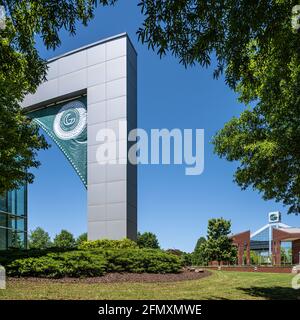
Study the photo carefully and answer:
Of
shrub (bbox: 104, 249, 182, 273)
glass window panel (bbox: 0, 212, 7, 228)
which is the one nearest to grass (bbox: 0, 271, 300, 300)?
shrub (bbox: 104, 249, 182, 273)

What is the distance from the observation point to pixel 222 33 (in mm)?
5680

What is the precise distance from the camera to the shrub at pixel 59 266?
43.7 ft

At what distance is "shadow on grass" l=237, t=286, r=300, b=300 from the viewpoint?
11.3m

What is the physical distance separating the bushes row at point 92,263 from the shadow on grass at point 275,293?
4.68 m

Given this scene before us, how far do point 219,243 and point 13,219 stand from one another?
22864 millimetres

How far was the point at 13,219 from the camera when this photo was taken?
1192 inches

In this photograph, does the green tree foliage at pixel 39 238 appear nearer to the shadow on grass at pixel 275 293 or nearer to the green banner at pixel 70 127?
the green banner at pixel 70 127

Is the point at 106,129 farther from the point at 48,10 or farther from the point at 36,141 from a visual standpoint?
the point at 48,10

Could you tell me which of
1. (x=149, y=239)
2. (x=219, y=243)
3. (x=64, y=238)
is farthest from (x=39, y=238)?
(x=219, y=243)

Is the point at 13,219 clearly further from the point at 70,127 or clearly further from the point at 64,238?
the point at 64,238

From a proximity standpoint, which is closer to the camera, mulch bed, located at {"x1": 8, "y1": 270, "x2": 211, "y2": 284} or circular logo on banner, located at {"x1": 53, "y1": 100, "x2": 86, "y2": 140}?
mulch bed, located at {"x1": 8, "y1": 270, "x2": 211, "y2": 284}

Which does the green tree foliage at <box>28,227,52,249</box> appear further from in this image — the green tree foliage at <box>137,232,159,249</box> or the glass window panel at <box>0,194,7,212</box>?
the glass window panel at <box>0,194,7,212</box>

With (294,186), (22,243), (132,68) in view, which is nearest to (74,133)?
(132,68)

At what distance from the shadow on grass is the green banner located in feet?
47.4
